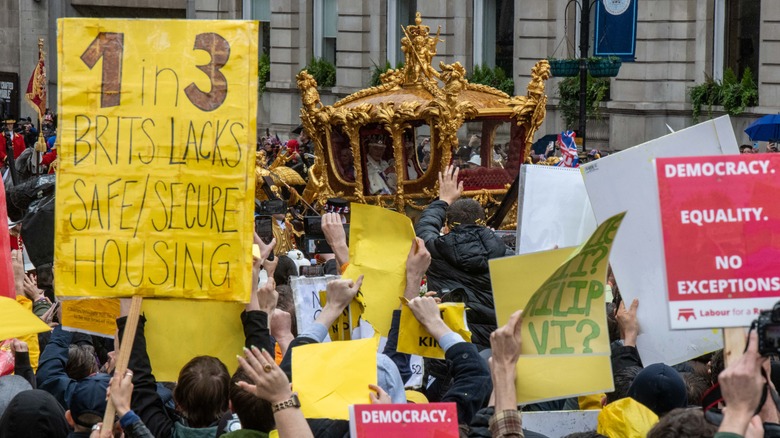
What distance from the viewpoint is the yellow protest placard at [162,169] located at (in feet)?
19.7

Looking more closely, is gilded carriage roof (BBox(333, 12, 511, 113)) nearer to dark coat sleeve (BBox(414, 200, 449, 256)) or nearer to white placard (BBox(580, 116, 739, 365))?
dark coat sleeve (BBox(414, 200, 449, 256))

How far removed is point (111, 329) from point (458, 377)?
2061 mm

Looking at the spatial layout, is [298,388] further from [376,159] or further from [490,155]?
[490,155]

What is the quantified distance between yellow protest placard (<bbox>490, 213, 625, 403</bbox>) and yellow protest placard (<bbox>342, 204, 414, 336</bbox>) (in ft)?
5.22

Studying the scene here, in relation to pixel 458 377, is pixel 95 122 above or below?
above

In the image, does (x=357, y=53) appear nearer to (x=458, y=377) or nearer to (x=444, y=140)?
(x=444, y=140)

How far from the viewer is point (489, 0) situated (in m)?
32.0

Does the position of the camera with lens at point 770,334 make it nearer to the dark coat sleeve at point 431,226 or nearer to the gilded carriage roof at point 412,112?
the dark coat sleeve at point 431,226

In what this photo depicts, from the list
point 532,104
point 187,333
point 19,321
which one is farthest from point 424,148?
point 19,321

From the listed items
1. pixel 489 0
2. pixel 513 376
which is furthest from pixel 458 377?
pixel 489 0

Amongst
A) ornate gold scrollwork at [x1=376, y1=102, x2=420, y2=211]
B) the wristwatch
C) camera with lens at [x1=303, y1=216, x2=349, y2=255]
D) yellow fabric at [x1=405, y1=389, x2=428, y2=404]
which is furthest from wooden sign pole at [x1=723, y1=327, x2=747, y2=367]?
ornate gold scrollwork at [x1=376, y1=102, x2=420, y2=211]

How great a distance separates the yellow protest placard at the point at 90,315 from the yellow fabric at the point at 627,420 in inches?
107

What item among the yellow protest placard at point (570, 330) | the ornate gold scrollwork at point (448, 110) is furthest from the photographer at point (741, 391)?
the ornate gold scrollwork at point (448, 110)

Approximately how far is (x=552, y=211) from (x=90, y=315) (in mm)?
2666
